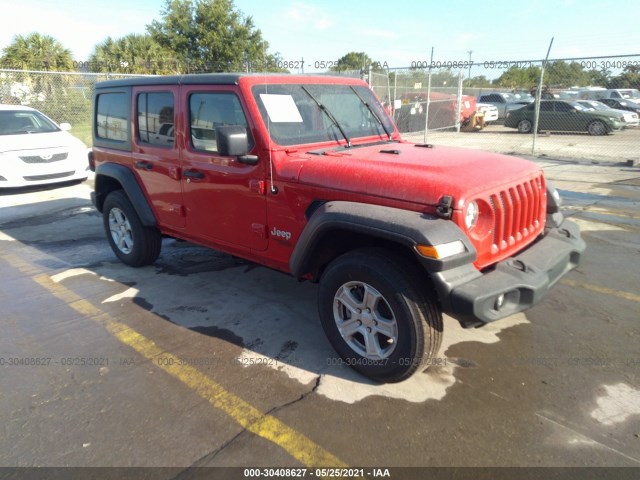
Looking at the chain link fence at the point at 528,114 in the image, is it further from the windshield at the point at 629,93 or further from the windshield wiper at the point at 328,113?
the windshield wiper at the point at 328,113

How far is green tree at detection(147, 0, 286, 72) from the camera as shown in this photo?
92.5 ft

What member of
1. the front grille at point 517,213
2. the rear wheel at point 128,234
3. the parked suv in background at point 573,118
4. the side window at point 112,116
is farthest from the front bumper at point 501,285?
the parked suv in background at point 573,118

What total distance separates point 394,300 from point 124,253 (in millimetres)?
3632

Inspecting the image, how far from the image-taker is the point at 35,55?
23438 millimetres

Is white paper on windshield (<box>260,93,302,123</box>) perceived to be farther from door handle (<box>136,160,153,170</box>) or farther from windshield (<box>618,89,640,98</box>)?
windshield (<box>618,89,640,98</box>)

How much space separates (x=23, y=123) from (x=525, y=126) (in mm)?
17488

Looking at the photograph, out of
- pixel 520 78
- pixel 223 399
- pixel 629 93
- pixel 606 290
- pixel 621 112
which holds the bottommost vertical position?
pixel 223 399

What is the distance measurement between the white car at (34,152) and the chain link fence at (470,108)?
269cm

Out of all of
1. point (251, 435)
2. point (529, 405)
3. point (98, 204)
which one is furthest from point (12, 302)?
point (529, 405)

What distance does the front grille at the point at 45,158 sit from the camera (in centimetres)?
876

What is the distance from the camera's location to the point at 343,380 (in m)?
3.01

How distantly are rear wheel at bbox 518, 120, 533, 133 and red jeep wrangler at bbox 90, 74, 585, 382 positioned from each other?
1676 centimetres

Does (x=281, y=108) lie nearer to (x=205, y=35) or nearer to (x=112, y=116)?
(x=112, y=116)

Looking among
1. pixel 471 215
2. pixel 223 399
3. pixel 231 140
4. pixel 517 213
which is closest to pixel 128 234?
pixel 231 140
